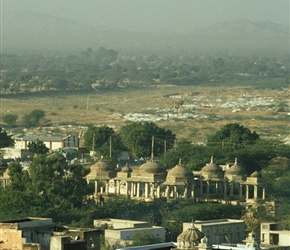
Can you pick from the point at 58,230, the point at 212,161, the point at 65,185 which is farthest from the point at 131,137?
the point at 58,230

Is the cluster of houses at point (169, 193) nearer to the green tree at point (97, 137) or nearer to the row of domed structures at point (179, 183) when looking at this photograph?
the row of domed structures at point (179, 183)

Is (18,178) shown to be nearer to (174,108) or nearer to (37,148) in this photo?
(37,148)

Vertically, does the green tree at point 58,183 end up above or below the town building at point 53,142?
above

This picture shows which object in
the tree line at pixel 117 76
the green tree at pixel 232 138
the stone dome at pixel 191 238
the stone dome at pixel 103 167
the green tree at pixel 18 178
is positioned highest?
the stone dome at pixel 191 238

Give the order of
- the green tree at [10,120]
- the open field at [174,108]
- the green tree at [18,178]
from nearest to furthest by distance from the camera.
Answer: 1. the green tree at [18,178]
2. the green tree at [10,120]
3. the open field at [174,108]

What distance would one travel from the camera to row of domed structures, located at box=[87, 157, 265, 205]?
167 ft

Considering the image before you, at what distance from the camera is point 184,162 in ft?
192

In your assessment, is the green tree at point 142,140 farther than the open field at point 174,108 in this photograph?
No

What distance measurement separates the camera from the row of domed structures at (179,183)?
51.0 metres

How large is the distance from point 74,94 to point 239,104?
73.0 ft

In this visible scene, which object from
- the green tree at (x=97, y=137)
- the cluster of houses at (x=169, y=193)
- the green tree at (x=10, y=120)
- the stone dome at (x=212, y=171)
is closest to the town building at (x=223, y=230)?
the cluster of houses at (x=169, y=193)

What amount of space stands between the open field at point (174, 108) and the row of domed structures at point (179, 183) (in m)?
25.5

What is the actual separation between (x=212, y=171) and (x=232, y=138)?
11955 millimetres

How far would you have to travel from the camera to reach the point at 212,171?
52.7 m
